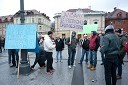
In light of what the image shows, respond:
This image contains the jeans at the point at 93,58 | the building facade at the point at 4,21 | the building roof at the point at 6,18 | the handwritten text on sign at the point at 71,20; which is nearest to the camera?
the jeans at the point at 93,58

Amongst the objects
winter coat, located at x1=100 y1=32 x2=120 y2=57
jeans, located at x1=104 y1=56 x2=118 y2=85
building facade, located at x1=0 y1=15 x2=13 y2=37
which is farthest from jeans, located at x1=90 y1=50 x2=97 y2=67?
building facade, located at x1=0 y1=15 x2=13 y2=37

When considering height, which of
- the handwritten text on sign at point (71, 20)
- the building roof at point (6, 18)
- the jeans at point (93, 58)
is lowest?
the jeans at point (93, 58)

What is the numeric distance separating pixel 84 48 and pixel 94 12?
61394 millimetres

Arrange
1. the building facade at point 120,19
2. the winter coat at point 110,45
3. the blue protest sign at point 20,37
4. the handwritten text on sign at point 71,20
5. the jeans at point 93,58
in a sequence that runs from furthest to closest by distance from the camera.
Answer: the building facade at point 120,19, the handwritten text on sign at point 71,20, the jeans at point 93,58, the blue protest sign at point 20,37, the winter coat at point 110,45

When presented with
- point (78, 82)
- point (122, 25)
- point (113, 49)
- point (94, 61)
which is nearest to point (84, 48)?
point (94, 61)

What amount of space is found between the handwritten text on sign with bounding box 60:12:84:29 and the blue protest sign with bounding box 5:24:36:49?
108 inches

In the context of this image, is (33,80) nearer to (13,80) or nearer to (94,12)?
(13,80)

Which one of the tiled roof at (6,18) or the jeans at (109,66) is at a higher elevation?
the tiled roof at (6,18)

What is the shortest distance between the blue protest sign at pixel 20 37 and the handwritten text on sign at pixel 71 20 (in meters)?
2.74

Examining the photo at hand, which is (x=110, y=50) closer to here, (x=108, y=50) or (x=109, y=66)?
(x=108, y=50)

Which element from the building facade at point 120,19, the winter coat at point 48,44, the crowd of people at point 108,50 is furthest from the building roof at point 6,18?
the winter coat at point 48,44

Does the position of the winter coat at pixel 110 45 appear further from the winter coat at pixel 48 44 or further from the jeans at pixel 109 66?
the winter coat at pixel 48 44

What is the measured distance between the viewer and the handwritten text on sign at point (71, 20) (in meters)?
12.6

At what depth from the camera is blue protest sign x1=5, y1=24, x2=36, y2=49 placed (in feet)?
32.7
